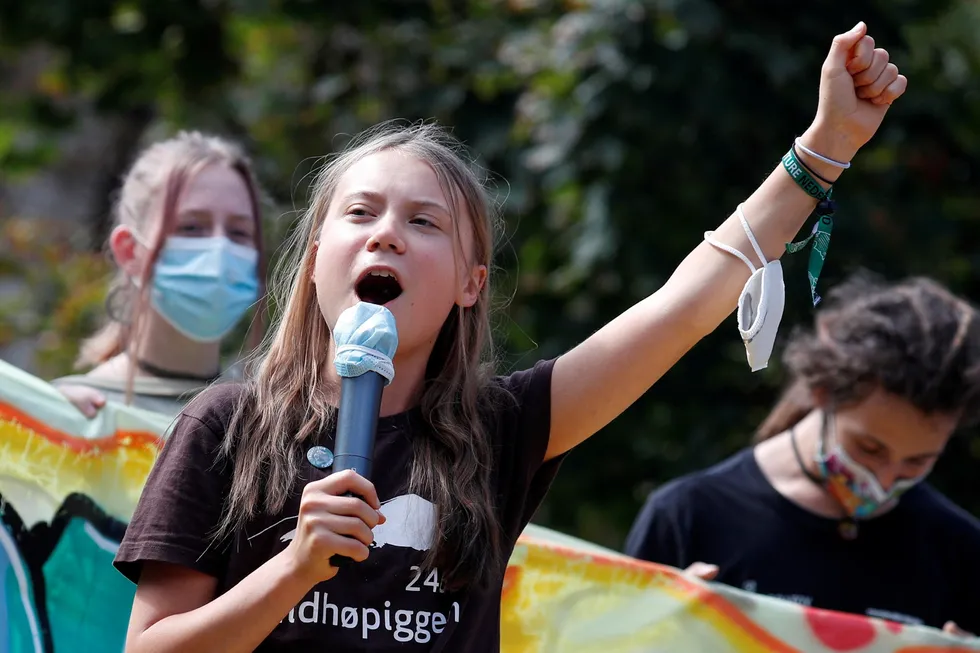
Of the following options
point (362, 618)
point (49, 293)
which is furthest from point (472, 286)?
point (49, 293)

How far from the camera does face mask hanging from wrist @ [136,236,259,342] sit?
369cm

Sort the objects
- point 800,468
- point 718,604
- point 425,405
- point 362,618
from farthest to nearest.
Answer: point 800,468, point 718,604, point 425,405, point 362,618

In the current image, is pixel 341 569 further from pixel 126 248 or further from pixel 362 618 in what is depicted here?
pixel 126 248

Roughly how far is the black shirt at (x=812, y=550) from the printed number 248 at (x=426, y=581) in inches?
64.1

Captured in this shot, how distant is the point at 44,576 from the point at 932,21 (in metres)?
5.04

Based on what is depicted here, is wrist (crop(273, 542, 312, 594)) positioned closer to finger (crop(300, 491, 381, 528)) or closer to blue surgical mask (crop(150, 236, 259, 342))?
finger (crop(300, 491, 381, 528))

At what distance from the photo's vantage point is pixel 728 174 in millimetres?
6312

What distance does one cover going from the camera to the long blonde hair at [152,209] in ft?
12.4

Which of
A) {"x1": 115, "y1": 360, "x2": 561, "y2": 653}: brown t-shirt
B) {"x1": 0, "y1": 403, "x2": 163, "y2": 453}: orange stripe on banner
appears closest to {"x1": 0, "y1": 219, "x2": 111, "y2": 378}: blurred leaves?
{"x1": 0, "y1": 403, "x2": 163, "y2": 453}: orange stripe on banner

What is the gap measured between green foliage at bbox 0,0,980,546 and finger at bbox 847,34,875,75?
311cm

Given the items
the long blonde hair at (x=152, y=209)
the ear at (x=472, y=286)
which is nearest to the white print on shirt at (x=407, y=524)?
the ear at (x=472, y=286)

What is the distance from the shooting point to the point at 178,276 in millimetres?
3721

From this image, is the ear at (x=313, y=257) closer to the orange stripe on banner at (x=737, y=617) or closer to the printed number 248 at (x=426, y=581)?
the printed number 248 at (x=426, y=581)

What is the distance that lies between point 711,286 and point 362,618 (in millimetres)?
857
